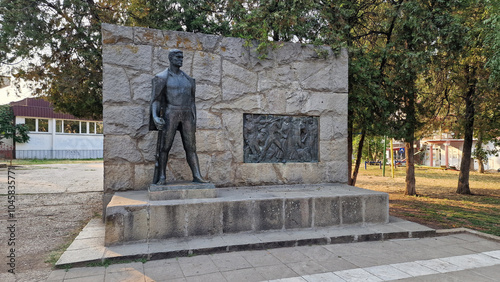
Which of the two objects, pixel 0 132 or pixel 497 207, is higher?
pixel 0 132

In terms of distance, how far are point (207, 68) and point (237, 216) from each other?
272cm

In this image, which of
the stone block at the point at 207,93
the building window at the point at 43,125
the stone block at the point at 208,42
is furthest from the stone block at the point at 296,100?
the building window at the point at 43,125

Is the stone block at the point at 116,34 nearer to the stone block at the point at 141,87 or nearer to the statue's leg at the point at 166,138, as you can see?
the stone block at the point at 141,87

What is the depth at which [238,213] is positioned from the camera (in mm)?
Answer: 4461

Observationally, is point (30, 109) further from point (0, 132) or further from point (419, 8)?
point (419, 8)

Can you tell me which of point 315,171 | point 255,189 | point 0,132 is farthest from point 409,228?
point 0,132

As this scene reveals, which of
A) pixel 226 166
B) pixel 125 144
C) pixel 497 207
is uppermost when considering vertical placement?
pixel 125 144

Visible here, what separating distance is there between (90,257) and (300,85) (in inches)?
178

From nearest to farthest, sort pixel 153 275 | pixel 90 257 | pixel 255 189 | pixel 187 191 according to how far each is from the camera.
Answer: pixel 153 275, pixel 90 257, pixel 187 191, pixel 255 189

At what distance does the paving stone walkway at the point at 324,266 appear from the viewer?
330 centimetres

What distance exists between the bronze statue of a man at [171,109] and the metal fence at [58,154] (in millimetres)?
30735

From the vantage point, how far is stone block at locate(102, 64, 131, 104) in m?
5.12

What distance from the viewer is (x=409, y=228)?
16.1 feet

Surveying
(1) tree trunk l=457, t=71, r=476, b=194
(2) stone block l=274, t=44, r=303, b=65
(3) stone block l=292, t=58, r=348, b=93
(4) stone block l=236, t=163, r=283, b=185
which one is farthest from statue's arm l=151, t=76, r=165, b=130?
(1) tree trunk l=457, t=71, r=476, b=194
